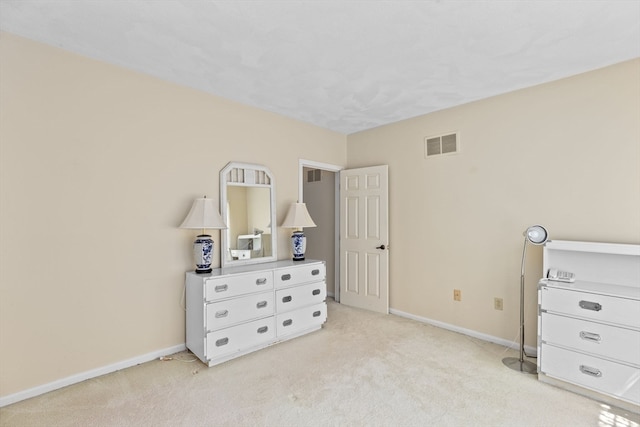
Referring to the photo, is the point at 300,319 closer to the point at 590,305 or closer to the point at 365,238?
the point at 365,238

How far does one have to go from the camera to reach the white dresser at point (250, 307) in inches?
104

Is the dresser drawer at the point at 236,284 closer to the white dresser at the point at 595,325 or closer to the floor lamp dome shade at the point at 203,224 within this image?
the floor lamp dome shade at the point at 203,224

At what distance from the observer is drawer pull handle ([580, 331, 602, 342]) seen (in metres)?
2.15

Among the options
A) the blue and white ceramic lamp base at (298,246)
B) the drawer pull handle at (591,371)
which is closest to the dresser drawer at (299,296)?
the blue and white ceramic lamp base at (298,246)

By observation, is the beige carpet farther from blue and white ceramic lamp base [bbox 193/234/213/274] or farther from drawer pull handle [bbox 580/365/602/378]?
blue and white ceramic lamp base [bbox 193/234/213/274]

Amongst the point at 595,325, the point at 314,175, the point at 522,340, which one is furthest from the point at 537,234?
the point at 314,175

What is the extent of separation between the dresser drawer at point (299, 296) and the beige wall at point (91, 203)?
775 mm

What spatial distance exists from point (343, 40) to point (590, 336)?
2673 mm

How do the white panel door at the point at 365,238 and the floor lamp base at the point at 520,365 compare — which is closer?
the floor lamp base at the point at 520,365

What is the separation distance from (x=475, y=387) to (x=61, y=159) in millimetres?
→ 3506

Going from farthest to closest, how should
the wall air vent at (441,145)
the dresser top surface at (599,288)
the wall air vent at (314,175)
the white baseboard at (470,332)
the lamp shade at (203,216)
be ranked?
the wall air vent at (314,175) → the wall air vent at (441,145) → the white baseboard at (470,332) → the lamp shade at (203,216) → the dresser top surface at (599,288)

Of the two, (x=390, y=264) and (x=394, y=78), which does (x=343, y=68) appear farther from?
(x=390, y=264)

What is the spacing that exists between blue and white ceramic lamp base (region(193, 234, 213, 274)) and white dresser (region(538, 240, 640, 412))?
2.77 metres

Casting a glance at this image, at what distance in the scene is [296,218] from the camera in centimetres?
362
